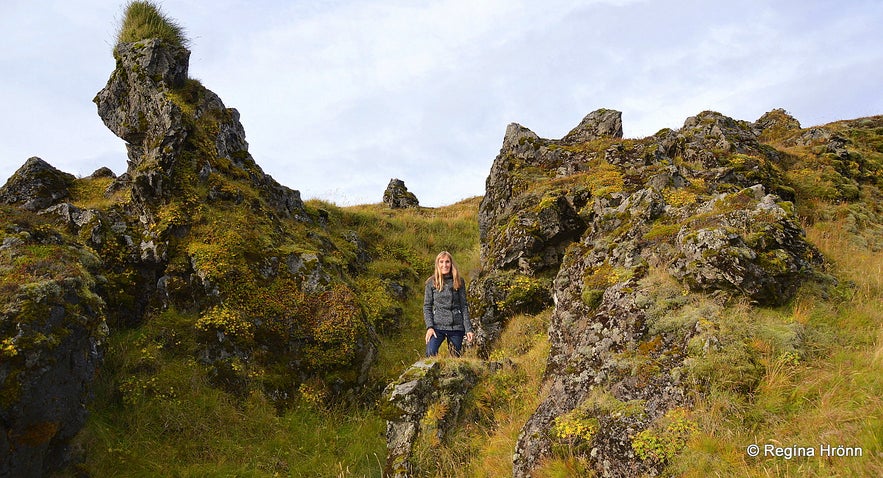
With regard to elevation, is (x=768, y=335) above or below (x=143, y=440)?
above

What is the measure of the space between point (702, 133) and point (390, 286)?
13849 millimetres

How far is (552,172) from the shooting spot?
16719 millimetres

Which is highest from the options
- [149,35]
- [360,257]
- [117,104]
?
[149,35]

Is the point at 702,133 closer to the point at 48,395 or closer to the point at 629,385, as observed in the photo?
the point at 629,385

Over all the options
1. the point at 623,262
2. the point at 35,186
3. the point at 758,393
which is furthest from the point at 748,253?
the point at 35,186

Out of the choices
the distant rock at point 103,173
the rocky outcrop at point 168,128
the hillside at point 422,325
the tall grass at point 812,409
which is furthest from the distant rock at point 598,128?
the distant rock at point 103,173

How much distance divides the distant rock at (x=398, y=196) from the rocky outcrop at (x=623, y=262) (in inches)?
821

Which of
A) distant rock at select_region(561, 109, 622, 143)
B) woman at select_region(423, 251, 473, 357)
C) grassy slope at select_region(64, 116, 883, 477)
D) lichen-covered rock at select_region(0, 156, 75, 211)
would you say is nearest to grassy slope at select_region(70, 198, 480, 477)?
grassy slope at select_region(64, 116, 883, 477)

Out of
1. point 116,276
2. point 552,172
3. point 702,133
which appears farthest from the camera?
point 702,133

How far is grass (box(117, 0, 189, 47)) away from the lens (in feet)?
50.8

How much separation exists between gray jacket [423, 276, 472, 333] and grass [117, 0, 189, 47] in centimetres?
1307

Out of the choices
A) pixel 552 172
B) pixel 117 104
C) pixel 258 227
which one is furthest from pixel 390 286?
pixel 117 104

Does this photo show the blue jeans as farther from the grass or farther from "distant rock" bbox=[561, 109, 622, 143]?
the grass

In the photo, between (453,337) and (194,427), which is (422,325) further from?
(194,427)
